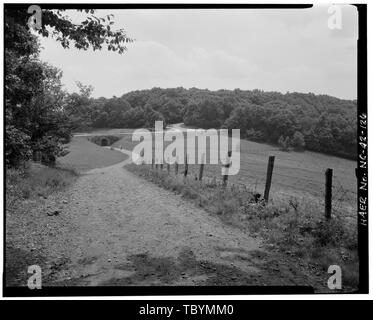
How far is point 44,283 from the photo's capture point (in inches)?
199

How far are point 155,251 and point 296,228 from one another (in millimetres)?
3257

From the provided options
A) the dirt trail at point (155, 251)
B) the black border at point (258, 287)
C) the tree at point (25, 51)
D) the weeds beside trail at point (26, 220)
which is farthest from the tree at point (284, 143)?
the weeds beside trail at point (26, 220)

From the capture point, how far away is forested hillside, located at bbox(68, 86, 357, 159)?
699cm

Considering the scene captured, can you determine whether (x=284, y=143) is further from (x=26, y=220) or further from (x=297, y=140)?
(x=26, y=220)

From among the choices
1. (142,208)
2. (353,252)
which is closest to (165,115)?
(142,208)

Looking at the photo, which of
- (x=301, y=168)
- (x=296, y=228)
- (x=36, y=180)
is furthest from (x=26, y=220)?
(x=301, y=168)

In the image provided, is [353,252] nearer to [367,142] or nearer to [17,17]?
[367,142]

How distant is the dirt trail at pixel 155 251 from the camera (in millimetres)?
A: 5391

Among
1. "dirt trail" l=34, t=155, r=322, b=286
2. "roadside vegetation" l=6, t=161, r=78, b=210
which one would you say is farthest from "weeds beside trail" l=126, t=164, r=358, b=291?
"roadside vegetation" l=6, t=161, r=78, b=210

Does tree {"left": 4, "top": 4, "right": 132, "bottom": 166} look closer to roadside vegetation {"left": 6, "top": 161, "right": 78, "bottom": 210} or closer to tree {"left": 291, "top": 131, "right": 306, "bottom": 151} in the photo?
roadside vegetation {"left": 6, "top": 161, "right": 78, "bottom": 210}

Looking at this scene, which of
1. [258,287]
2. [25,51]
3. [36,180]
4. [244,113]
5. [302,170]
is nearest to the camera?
[258,287]

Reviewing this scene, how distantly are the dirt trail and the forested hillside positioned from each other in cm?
247

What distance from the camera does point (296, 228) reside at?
7602mm
